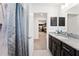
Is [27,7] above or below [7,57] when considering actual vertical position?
above

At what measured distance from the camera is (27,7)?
1867 millimetres

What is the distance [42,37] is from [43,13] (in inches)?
13.5

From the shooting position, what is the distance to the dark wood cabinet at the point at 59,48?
5.75ft

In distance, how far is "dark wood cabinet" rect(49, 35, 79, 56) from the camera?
175cm

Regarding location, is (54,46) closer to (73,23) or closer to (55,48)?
(55,48)

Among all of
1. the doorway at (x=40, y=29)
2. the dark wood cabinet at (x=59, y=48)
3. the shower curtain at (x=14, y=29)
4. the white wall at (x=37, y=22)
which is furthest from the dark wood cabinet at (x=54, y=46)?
the shower curtain at (x=14, y=29)

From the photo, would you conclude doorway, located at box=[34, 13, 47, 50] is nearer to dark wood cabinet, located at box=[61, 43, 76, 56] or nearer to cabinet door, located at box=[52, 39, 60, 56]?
cabinet door, located at box=[52, 39, 60, 56]

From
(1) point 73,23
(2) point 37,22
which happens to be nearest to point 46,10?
(2) point 37,22

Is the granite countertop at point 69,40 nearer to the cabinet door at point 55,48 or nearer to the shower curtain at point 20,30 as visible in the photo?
the cabinet door at point 55,48

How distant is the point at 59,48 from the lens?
1911 mm

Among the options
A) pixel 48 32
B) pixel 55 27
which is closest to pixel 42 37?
pixel 48 32

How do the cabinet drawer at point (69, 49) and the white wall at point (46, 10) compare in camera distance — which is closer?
the cabinet drawer at point (69, 49)

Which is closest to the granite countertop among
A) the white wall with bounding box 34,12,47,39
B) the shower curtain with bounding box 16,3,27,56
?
the white wall with bounding box 34,12,47,39

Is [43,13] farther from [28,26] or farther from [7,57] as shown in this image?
[7,57]
